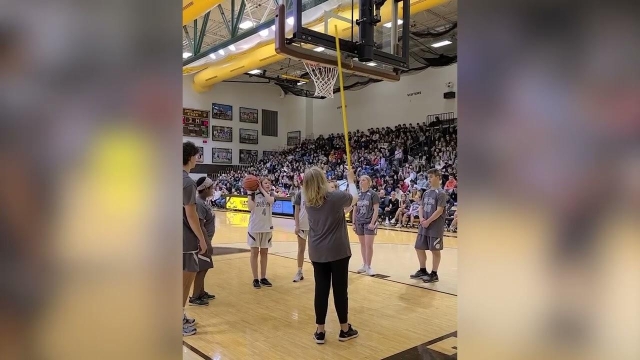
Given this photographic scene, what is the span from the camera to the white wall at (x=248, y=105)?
24.6 meters

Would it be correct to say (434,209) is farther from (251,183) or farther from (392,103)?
(392,103)

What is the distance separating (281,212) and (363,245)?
9.68 metres

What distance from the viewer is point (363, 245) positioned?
6.28m

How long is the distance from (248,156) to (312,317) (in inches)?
911

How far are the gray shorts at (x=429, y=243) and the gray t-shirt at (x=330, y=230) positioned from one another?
2.45 m

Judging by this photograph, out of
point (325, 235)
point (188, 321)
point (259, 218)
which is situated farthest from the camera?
point (259, 218)

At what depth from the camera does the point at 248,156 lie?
87.8ft

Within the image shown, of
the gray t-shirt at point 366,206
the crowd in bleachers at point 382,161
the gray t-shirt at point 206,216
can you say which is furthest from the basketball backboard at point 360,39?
the crowd in bleachers at point 382,161

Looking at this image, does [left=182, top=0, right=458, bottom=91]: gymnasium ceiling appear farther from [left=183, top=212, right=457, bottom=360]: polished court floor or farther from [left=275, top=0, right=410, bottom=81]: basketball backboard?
[left=183, top=212, right=457, bottom=360]: polished court floor

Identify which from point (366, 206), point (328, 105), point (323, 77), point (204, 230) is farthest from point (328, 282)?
point (328, 105)

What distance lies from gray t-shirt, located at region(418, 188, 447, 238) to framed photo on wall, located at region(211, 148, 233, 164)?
2092 centimetres
